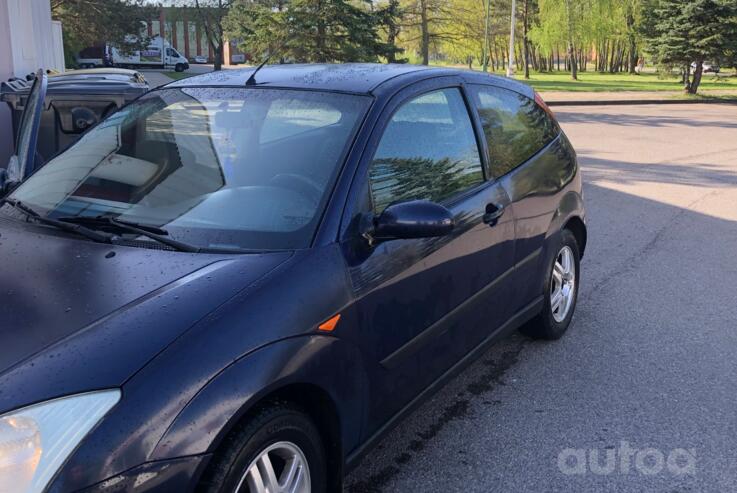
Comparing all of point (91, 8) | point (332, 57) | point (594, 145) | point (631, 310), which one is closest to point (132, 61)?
point (91, 8)

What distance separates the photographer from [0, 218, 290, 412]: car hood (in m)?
1.84

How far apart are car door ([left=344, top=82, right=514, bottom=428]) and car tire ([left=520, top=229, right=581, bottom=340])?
68 cm

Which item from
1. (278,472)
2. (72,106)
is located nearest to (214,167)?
(278,472)

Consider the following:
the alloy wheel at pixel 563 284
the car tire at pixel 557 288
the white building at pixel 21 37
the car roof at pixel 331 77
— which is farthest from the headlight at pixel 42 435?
the white building at pixel 21 37

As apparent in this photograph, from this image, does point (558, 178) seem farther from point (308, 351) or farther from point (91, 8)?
point (91, 8)

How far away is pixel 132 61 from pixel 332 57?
119ft

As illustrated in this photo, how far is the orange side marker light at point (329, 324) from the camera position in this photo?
2301 mm

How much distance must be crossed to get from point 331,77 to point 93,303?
1.59 metres

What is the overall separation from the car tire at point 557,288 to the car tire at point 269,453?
7.34ft

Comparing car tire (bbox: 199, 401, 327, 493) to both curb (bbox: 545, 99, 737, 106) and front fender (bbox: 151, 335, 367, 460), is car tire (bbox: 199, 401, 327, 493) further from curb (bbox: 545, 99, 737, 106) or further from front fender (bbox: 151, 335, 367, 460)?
curb (bbox: 545, 99, 737, 106)

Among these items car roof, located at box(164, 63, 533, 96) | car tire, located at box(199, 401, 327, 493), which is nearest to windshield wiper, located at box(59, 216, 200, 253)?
car tire, located at box(199, 401, 327, 493)

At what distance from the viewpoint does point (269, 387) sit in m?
2.06

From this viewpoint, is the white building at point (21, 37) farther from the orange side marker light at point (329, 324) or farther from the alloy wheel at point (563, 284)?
the orange side marker light at point (329, 324)

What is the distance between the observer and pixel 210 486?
191 centimetres
